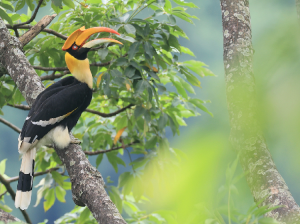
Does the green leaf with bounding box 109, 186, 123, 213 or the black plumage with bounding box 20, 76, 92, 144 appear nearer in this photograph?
the black plumage with bounding box 20, 76, 92, 144

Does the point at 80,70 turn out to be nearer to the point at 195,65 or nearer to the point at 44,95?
the point at 44,95

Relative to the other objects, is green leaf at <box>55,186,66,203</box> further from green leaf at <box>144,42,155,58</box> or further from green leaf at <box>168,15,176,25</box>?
green leaf at <box>168,15,176,25</box>

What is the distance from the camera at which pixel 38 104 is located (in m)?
1.44

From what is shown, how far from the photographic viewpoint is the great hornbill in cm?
144

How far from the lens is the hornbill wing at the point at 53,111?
144cm

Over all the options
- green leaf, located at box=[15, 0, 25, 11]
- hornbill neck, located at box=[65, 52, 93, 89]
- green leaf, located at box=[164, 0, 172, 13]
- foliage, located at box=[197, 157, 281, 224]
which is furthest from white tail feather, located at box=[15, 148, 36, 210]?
foliage, located at box=[197, 157, 281, 224]

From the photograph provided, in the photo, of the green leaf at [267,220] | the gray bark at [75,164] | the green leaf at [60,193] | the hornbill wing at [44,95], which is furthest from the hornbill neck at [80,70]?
the green leaf at [267,220]

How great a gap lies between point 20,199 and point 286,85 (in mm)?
1474

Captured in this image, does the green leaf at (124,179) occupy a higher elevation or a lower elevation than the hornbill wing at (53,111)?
lower

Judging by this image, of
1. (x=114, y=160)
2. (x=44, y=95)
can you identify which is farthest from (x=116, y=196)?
(x=44, y=95)

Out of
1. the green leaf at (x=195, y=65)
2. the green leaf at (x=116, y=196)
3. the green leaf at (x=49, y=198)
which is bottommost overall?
the green leaf at (x=49, y=198)

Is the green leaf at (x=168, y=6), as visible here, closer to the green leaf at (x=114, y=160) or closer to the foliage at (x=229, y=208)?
the green leaf at (x=114, y=160)

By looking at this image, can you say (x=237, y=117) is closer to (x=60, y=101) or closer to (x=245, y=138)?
(x=245, y=138)

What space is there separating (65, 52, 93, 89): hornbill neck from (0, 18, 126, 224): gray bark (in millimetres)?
228
